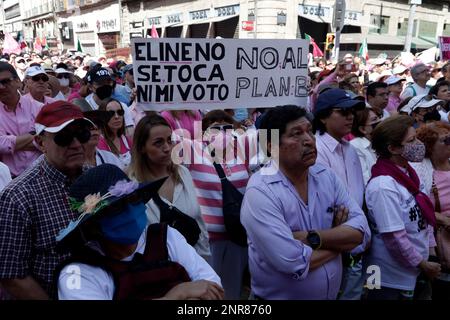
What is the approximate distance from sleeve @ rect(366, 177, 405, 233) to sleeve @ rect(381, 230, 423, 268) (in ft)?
0.18

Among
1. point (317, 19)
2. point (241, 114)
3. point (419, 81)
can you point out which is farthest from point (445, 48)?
point (317, 19)

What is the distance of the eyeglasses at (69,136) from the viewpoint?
7.12 ft

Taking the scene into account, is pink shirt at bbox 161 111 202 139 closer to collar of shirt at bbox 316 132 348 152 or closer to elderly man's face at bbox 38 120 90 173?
collar of shirt at bbox 316 132 348 152

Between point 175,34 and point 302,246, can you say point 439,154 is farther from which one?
point 175,34

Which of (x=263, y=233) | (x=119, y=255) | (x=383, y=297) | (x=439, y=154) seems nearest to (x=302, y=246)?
(x=263, y=233)

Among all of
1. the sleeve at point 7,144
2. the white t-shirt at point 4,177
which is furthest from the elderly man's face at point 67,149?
the sleeve at point 7,144

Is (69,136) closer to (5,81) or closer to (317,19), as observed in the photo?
(5,81)

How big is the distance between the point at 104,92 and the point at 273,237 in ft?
11.9

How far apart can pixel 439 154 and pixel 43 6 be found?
64.5 m

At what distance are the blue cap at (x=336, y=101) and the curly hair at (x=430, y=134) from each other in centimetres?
58

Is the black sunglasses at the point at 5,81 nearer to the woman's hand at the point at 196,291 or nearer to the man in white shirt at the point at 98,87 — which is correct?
the man in white shirt at the point at 98,87

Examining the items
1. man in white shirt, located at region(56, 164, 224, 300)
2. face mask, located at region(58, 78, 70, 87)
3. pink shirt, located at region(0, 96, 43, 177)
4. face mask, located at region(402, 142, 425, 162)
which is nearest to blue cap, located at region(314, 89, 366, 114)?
face mask, located at region(402, 142, 425, 162)

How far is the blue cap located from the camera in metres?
3.11
